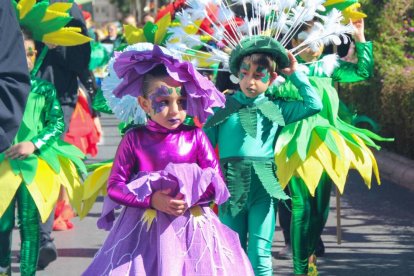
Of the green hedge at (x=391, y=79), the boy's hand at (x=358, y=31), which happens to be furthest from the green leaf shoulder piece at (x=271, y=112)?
the green hedge at (x=391, y=79)

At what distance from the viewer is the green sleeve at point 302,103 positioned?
634cm

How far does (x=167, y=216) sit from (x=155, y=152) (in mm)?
290

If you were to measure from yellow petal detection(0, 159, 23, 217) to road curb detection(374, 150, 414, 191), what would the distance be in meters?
6.21

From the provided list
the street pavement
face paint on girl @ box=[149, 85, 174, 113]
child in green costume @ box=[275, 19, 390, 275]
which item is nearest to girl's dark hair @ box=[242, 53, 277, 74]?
child in green costume @ box=[275, 19, 390, 275]

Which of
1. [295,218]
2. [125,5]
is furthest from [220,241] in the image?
[125,5]

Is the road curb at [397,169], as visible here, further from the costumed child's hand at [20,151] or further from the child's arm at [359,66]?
the costumed child's hand at [20,151]

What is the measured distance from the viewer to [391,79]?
546 inches

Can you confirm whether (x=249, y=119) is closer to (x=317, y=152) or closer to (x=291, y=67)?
(x=291, y=67)

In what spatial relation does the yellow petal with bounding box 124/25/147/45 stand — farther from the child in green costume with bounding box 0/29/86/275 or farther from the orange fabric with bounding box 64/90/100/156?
the orange fabric with bounding box 64/90/100/156

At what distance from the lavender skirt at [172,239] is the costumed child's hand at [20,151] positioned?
1.49 m

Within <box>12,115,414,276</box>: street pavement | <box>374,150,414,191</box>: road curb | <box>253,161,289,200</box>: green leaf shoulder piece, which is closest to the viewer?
<box>253,161,289,200</box>: green leaf shoulder piece

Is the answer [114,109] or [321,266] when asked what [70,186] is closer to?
[114,109]

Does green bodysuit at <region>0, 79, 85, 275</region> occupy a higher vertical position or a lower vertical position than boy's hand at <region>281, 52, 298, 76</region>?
lower

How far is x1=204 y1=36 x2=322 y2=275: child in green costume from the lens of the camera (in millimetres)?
6242
